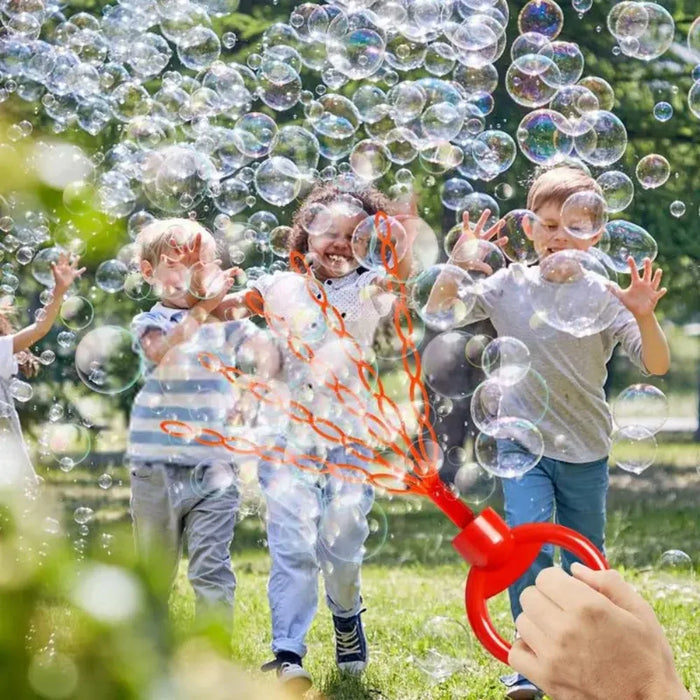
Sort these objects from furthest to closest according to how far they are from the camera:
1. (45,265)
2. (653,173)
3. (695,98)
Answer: (45,265) < (695,98) < (653,173)

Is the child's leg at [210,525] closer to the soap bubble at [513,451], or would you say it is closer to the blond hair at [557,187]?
the soap bubble at [513,451]

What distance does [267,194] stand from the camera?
4.55 meters

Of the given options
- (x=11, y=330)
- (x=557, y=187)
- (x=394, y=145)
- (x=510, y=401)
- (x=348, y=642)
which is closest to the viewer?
(x=510, y=401)

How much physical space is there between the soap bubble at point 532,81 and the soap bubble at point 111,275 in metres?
1.54

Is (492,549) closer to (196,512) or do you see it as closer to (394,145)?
(196,512)

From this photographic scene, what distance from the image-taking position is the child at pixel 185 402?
3893mm

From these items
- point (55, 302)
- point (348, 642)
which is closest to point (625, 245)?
point (348, 642)

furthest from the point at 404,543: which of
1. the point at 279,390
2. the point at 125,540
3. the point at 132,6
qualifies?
the point at 125,540

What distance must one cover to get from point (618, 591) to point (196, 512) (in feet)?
9.56

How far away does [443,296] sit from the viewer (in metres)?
3.77

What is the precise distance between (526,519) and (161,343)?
120cm

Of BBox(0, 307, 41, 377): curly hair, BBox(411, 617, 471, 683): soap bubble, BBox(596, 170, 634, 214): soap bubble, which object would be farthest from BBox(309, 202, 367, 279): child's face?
BBox(0, 307, 41, 377): curly hair

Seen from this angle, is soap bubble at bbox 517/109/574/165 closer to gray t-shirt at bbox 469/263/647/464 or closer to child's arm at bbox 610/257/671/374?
gray t-shirt at bbox 469/263/647/464

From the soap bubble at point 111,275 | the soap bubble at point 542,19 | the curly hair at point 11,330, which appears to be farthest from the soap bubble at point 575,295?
the curly hair at point 11,330
